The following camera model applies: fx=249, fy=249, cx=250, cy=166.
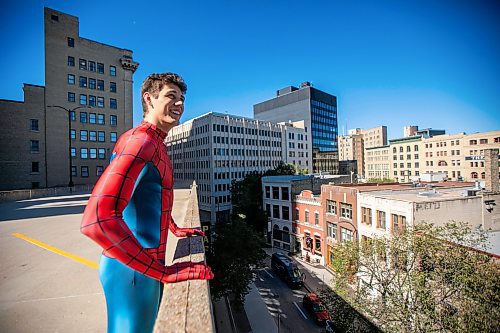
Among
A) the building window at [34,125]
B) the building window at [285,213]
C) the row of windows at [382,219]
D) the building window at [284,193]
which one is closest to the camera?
the row of windows at [382,219]

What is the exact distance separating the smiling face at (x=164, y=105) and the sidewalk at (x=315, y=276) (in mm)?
26296

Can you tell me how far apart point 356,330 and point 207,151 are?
50730 mm

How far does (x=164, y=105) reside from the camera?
279 cm

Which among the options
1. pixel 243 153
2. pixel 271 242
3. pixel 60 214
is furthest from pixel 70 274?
pixel 243 153

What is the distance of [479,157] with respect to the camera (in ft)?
199

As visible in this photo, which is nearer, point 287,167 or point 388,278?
point 388,278

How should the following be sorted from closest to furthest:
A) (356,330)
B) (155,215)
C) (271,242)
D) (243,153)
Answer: (155,215), (356,330), (271,242), (243,153)

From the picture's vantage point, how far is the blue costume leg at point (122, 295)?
89.8 inches

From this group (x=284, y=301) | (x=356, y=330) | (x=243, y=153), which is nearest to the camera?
(x=356, y=330)

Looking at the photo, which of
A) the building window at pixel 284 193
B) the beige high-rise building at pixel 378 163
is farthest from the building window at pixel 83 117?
the beige high-rise building at pixel 378 163

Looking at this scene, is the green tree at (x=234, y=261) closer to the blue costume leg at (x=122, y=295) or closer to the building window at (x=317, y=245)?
the building window at (x=317, y=245)

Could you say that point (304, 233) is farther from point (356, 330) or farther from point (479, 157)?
point (479, 157)

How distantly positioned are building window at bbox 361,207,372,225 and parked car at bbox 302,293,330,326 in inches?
334

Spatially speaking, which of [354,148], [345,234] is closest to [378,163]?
[354,148]
